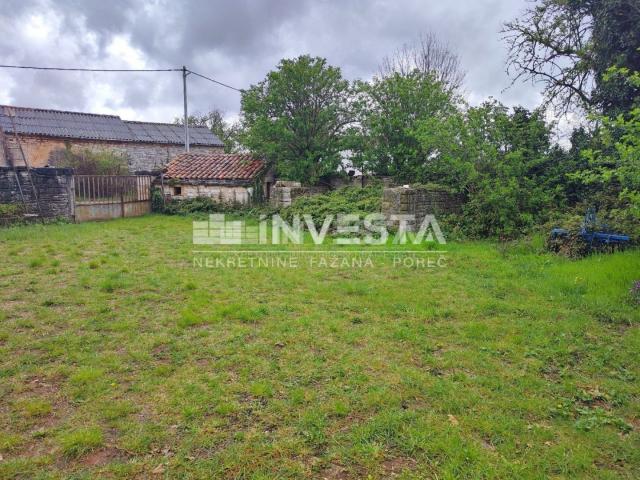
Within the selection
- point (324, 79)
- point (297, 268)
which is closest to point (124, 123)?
point (324, 79)

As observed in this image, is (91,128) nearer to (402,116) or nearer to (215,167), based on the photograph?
(215,167)

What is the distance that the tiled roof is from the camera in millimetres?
15773

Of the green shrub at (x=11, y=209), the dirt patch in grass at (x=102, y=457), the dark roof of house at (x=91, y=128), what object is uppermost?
the dark roof of house at (x=91, y=128)

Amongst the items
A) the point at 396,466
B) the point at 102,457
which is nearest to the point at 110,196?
the point at 102,457

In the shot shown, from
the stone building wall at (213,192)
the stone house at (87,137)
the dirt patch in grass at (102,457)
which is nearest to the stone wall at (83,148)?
the stone house at (87,137)

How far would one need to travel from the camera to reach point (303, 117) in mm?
A: 14945

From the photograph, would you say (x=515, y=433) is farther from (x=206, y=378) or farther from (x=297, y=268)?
(x=297, y=268)

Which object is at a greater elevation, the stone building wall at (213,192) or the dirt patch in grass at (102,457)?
the stone building wall at (213,192)

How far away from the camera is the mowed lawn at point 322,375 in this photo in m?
2.45

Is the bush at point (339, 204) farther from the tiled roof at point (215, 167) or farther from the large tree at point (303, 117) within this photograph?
the tiled roof at point (215, 167)

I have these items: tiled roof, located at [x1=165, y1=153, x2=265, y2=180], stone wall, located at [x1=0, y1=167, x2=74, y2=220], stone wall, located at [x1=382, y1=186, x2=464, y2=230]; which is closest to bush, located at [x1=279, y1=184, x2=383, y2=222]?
stone wall, located at [x1=382, y1=186, x2=464, y2=230]

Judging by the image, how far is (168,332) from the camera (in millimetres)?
4301

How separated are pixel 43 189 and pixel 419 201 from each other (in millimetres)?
10962

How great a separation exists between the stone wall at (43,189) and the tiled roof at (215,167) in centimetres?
430
